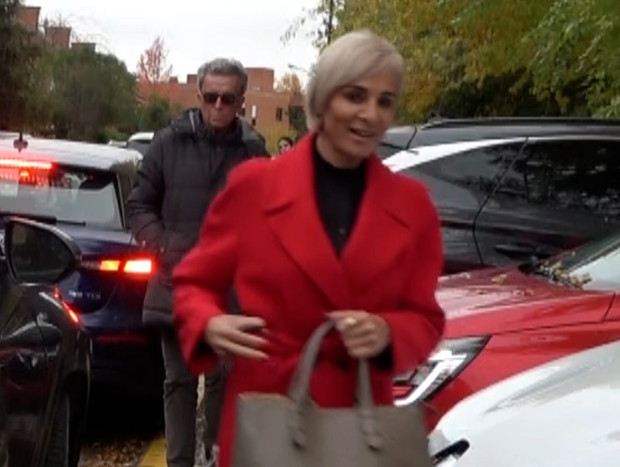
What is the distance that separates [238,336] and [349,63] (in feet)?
2.14

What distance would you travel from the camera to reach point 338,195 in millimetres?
3637

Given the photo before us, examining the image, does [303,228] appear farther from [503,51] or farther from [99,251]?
[503,51]

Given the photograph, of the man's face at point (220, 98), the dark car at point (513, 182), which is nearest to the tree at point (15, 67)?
the dark car at point (513, 182)

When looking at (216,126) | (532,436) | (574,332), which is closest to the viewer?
(532,436)

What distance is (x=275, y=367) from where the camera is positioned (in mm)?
3559

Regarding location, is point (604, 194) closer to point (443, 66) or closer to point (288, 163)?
point (288, 163)

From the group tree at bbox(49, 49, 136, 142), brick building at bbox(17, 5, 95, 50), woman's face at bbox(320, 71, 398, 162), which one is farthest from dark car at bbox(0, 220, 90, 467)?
tree at bbox(49, 49, 136, 142)

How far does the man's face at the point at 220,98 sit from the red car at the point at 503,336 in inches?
44.9

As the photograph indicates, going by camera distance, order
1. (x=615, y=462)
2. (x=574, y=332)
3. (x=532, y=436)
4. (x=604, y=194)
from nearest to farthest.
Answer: (x=615, y=462), (x=532, y=436), (x=574, y=332), (x=604, y=194)

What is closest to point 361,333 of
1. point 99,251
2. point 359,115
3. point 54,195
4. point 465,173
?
point 359,115

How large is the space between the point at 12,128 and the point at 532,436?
130 feet

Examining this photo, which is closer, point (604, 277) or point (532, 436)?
point (532, 436)

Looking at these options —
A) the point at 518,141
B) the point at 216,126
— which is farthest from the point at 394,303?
the point at 518,141

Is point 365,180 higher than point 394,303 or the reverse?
higher
